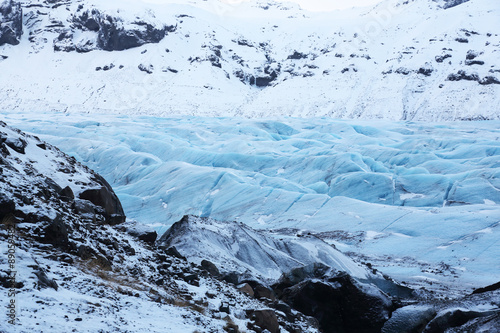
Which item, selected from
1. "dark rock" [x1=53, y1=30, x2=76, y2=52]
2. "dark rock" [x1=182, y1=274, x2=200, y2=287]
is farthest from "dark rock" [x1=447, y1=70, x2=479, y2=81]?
"dark rock" [x1=53, y1=30, x2=76, y2=52]

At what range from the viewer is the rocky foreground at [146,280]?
4.90m

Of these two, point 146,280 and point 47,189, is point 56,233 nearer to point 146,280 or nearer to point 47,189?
point 146,280

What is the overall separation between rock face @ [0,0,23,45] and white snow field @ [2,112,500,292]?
68.2 metres

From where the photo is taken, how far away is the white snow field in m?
15.6

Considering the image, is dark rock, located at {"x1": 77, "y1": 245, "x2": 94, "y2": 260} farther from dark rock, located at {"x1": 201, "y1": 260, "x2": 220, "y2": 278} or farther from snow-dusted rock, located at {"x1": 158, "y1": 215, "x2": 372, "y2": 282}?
snow-dusted rock, located at {"x1": 158, "y1": 215, "x2": 372, "y2": 282}

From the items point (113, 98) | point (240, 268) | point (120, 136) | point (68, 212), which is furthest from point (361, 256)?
point (113, 98)

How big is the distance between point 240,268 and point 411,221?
9.33 metres

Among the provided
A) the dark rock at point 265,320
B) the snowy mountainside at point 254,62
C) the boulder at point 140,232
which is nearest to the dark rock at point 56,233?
the dark rock at point 265,320

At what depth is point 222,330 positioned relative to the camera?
224 inches

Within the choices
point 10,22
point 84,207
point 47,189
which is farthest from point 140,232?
point 10,22

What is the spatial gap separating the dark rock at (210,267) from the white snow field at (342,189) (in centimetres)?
645

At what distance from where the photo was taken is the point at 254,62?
9650 centimetres

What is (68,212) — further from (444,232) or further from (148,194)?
(148,194)

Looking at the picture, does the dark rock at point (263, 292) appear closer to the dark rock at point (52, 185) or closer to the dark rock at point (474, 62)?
the dark rock at point (52, 185)
